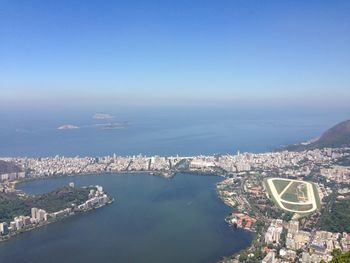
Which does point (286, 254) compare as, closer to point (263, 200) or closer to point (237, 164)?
point (263, 200)

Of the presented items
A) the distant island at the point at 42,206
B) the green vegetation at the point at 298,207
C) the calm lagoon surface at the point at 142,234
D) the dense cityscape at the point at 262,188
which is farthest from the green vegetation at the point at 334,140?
the distant island at the point at 42,206

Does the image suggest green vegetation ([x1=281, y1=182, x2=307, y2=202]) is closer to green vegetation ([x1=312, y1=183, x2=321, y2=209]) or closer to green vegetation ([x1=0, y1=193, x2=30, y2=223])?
green vegetation ([x1=312, y1=183, x2=321, y2=209])

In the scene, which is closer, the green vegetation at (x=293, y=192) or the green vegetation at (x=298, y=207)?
the green vegetation at (x=298, y=207)

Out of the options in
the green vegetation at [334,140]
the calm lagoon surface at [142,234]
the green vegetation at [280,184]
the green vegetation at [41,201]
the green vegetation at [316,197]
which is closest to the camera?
the calm lagoon surface at [142,234]

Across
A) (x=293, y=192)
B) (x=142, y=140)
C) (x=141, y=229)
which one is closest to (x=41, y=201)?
(x=141, y=229)

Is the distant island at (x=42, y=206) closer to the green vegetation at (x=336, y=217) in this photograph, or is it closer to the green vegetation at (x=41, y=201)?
the green vegetation at (x=41, y=201)

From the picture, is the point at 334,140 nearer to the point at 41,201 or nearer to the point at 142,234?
the point at 142,234
